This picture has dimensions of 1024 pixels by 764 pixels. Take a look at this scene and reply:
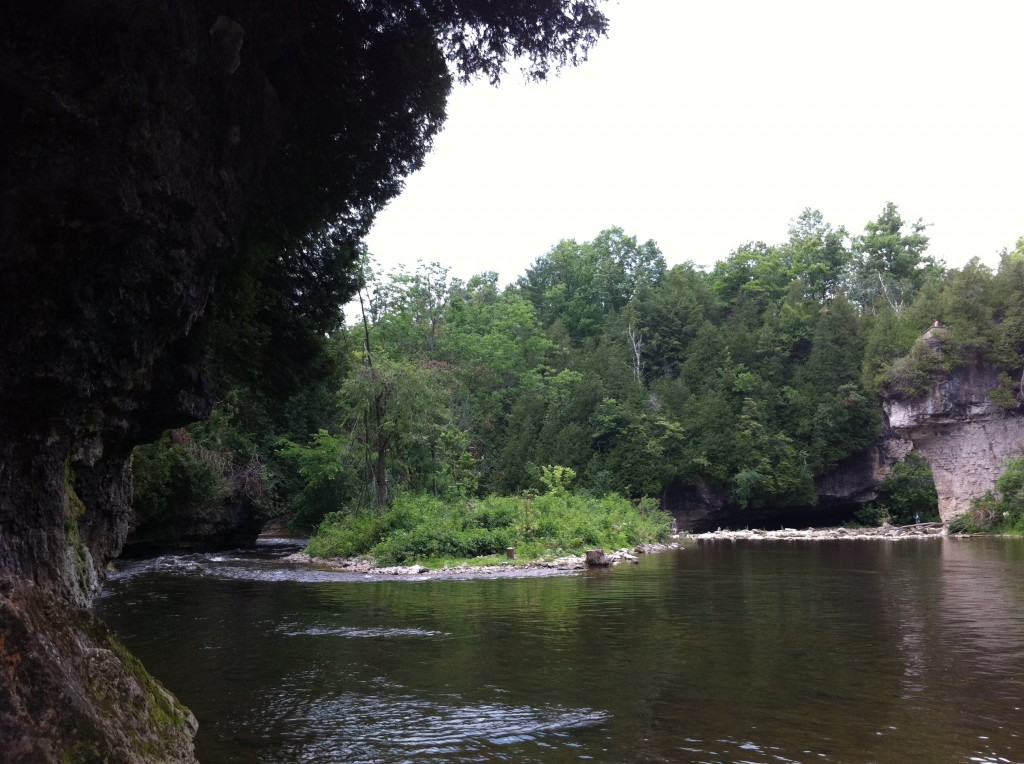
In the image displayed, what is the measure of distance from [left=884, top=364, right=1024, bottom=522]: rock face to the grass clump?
781 inches

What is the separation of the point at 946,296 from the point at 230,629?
43.3 meters

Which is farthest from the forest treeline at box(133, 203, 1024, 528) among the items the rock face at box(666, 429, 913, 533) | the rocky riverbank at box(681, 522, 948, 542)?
the rocky riverbank at box(681, 522, 948, 542)

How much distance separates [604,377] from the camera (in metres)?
54.8

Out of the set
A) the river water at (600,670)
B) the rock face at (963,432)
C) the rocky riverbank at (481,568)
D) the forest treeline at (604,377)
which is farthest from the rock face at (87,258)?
the rock face at (963,432)

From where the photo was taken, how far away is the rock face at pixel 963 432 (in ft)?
131

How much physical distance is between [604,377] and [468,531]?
30467mm

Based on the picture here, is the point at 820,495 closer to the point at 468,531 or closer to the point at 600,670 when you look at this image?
the point at 468,531

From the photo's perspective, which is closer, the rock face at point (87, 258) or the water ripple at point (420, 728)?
the rock face at point (87, 258)

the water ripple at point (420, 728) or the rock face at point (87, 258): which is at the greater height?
the rock face at point (87, 258)

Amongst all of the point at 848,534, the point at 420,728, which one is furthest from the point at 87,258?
the point at 848,534

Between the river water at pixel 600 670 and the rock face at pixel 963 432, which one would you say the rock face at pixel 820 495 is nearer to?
the rock face at pixel 963 432

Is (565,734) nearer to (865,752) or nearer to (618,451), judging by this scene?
(865,752)

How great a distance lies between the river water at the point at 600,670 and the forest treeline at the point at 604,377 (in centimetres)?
446

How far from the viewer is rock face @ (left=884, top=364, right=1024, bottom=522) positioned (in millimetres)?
39969
